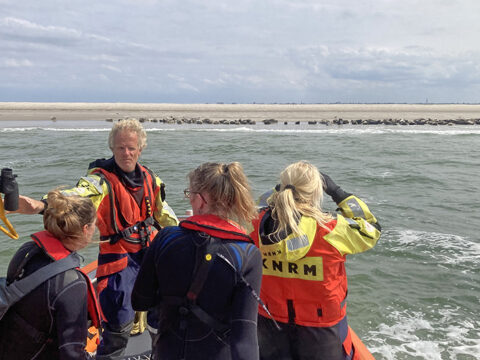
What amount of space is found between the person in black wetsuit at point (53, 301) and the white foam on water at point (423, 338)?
422 centimetres

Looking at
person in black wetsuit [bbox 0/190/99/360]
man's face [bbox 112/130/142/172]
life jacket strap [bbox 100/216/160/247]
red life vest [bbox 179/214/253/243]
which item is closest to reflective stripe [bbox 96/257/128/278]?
life jacket strap [bbox 100/216/160/247]

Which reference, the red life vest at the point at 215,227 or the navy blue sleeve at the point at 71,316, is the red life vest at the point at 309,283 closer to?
the red life vest at the point at 215,227

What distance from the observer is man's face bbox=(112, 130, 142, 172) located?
326 centimetres

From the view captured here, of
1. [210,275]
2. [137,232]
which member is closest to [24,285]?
[210,275]

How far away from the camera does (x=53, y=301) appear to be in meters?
1.94

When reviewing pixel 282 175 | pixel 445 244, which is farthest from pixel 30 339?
pixel 445 244

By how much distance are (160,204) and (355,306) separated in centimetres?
402

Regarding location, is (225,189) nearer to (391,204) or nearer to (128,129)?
(128,129)

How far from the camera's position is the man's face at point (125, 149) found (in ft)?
10.7

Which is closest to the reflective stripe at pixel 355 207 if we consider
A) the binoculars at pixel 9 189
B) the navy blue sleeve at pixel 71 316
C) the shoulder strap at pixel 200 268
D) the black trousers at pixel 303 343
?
the black trousers at pixel 303 343

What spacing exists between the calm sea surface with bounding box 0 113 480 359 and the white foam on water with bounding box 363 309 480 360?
0.01 m

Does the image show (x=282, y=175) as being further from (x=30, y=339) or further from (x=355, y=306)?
(x=355, y=306)

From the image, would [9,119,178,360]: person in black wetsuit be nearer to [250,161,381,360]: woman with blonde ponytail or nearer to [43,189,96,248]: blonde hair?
[43,189,96,248]: blonde hair

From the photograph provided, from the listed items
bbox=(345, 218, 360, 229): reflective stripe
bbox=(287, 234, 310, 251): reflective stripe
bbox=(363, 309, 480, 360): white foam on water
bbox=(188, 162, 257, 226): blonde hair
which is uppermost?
bbox=(188, 162, 257, 226): blonde hair
